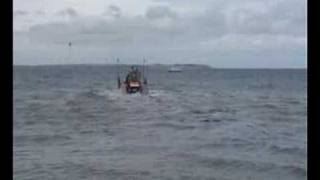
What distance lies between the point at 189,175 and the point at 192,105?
6927 millimetres

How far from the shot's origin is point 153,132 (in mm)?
11703

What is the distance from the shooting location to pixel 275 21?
7.61 ft

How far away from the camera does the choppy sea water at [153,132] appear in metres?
7.96

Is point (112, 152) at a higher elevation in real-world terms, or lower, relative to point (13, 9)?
lower

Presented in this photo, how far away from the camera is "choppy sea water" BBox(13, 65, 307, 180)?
796 cm

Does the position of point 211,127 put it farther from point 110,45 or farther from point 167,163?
point 110,45

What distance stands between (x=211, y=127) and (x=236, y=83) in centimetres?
1107

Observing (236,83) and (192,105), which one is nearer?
(192,105)

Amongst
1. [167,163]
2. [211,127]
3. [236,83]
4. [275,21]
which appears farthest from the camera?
[236,83]

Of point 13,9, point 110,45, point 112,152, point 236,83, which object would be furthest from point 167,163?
point 236,83

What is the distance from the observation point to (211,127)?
1162 cm

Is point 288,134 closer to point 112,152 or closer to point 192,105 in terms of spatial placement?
point 112,152
